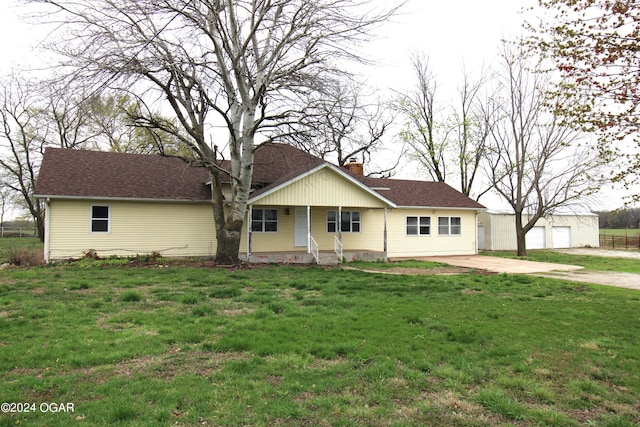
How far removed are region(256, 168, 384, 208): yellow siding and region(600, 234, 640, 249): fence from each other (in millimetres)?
26014

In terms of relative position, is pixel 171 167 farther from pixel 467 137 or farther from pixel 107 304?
pixel 467 137

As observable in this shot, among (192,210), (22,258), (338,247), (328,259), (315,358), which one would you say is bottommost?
(315,358)

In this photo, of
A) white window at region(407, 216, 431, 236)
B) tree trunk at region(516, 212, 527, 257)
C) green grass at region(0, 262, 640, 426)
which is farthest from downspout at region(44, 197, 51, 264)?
tree trunk at region(516, 212, 527, 257)

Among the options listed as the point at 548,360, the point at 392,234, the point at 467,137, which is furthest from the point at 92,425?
the point at 467,137

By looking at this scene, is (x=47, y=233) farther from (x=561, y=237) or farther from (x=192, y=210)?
(x=561, y=237)

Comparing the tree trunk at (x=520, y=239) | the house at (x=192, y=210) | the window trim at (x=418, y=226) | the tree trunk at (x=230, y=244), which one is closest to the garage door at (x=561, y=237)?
the tree trunk at (x=520, y=239)

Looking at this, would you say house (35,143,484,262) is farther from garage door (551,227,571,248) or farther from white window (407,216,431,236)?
garage door (551,227,571,248)

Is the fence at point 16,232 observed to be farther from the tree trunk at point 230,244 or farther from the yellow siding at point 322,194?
the yellow siding at point 322,194

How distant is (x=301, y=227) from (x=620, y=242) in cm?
3055

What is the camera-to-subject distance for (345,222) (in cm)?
2112

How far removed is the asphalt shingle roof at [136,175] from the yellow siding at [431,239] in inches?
33.5

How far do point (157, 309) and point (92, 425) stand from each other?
4.43 meters

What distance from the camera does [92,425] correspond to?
3.37 metres


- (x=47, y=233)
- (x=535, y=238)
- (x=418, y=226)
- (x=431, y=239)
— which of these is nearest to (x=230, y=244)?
(x=47, y=233)
